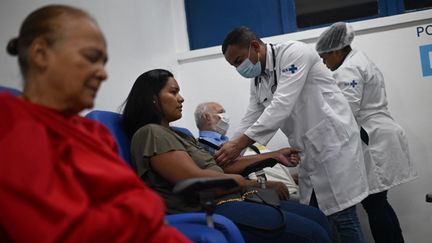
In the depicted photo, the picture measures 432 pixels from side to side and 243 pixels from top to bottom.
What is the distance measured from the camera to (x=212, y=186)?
40.8 inches

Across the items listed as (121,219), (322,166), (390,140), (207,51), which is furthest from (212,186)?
(207,51)

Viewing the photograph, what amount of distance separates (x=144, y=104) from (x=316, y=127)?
89cm

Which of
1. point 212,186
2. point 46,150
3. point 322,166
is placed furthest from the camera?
point 322,166

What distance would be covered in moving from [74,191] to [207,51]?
254 centimetres

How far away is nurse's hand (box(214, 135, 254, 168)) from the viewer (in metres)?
1.89

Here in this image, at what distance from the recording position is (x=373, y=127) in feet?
8.18

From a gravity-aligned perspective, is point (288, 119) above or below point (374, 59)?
below

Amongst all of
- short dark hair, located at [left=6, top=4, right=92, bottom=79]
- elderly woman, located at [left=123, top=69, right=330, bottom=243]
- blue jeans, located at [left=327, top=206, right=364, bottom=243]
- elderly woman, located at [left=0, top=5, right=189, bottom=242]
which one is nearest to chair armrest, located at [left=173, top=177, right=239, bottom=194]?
elderly woman, located at [left=0, top=5, right=189, bottom=242]

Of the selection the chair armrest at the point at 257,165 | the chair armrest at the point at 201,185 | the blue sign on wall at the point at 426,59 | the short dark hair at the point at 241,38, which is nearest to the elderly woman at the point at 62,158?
the chair armrest at the point at 201,185

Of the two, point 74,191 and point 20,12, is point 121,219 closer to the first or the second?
point 74,191

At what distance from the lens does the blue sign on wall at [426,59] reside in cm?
286

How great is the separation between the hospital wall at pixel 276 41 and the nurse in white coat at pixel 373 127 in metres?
0.42

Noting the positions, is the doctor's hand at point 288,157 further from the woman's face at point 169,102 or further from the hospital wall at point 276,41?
the hospital wall at point 276,41

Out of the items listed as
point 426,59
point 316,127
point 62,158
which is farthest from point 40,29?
point 426,59
